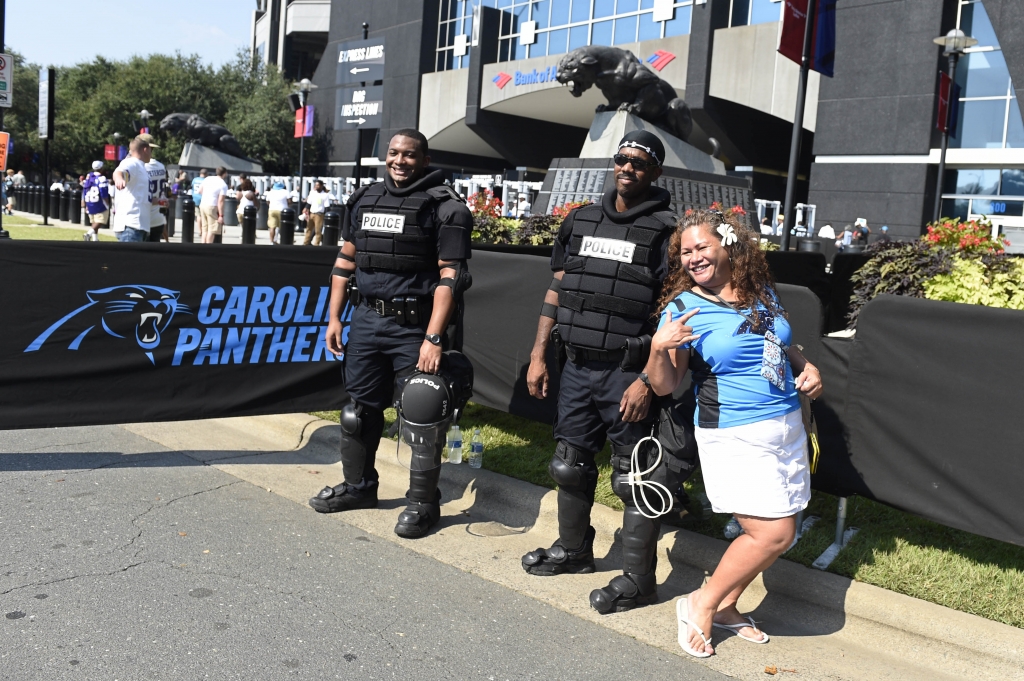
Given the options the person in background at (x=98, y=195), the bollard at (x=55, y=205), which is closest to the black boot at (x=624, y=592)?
the person in background at (x=98, y=195)

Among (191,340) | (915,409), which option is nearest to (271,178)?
(191,340)

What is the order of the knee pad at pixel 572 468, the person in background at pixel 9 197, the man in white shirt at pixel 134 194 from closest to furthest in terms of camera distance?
1. the knee pad at pixel 572 468
2. the man in white shirt at pixel 134 194
3. the person in background at pixel 9 197

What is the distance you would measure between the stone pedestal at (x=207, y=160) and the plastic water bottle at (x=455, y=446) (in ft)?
145

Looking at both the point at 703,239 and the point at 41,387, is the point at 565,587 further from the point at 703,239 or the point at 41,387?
the point at 41,387

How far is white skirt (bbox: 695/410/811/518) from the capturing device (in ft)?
11.5

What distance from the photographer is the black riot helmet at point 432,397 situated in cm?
479

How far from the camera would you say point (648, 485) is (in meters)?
3.96

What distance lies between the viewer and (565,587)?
169 inches

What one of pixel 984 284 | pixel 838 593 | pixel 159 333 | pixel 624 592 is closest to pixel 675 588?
pixel 624 592

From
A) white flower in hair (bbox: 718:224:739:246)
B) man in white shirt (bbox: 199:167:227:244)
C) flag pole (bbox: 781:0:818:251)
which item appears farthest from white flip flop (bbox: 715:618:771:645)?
man in white shirt (bbox: 199:167:227:244)

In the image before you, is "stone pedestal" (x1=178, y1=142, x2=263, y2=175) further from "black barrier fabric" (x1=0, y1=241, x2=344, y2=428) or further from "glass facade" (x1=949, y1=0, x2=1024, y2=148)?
"black barrier fabric" (x1=0, y1=241, x2=344, y2=428)

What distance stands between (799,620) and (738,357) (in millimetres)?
1352

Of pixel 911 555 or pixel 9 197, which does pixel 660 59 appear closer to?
pixel 9 197

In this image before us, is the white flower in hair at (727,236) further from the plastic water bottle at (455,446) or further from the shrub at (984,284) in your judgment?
the plastic water bottle at (455,446)
